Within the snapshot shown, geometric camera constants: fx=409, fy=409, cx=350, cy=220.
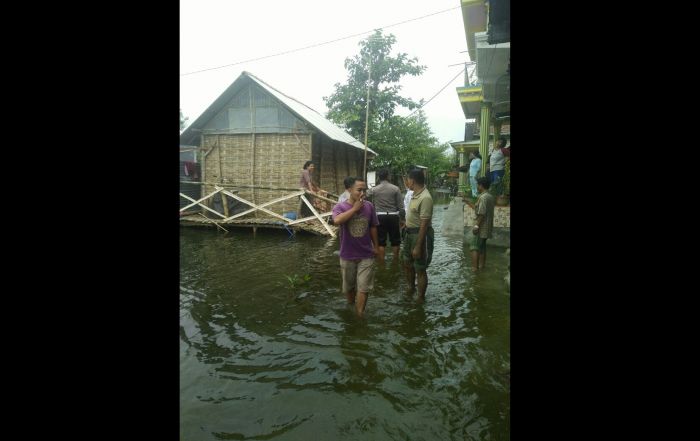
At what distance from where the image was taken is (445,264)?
806cm

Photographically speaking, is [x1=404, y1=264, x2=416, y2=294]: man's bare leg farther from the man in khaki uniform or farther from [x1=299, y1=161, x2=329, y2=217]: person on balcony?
[x1=299, y1=161, x2=329, y2=217]: person on balcony

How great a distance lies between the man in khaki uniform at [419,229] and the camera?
17.1 feet

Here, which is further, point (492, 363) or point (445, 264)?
point (445, 264)

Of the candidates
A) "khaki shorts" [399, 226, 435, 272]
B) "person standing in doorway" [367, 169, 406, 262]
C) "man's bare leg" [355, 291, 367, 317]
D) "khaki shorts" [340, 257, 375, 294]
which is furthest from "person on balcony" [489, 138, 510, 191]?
"man's bare leg" [355, 291, 367, 317]

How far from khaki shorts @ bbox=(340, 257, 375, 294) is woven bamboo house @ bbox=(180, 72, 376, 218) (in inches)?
303

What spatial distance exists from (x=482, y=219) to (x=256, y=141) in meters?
8.51

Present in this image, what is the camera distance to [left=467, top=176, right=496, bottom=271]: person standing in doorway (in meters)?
6.53

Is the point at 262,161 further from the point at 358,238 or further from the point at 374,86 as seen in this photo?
the point at 374,86

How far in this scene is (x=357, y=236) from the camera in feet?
15.7

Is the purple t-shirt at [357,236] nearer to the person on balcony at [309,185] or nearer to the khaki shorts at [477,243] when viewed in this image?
the khaki shorts at [477,243]

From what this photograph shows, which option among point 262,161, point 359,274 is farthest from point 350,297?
point 262,161
